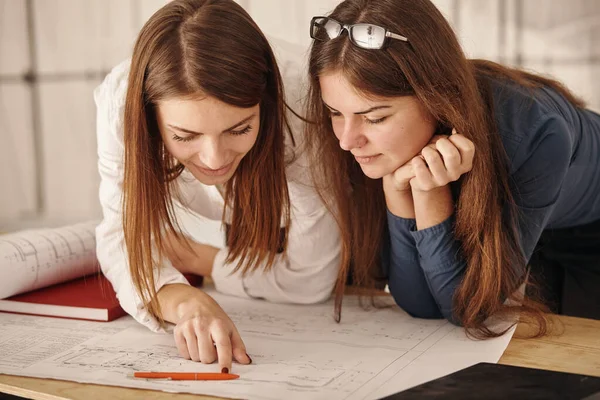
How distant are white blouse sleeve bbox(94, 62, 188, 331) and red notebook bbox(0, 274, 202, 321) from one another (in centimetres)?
3

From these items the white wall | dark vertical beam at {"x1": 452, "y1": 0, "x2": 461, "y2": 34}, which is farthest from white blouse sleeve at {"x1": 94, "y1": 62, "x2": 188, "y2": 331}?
the white wall

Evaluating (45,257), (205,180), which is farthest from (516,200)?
(45,257)

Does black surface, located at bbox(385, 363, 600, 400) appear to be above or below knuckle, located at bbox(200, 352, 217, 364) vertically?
above

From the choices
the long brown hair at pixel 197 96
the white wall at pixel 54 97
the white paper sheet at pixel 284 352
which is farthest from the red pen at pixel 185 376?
the white wall at pixel 54 97

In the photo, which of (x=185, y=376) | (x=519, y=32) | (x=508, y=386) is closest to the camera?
(x=508, y=386)

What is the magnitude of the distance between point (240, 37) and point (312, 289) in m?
0.50

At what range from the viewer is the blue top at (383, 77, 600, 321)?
1.24m

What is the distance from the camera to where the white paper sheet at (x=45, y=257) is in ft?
4.50

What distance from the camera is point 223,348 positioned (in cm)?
106

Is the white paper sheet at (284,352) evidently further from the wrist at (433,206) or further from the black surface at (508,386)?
the wrist at (433,206)

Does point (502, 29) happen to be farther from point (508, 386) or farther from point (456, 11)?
point (508, 386)

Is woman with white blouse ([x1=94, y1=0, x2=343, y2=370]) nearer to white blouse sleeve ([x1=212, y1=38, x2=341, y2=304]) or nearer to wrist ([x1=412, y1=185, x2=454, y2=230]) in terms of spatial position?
white blouse sleeve ([x1=212, y1=38, x2=341, y2=304])

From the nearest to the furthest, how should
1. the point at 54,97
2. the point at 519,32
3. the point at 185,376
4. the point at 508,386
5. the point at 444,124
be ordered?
the point at 508,386 < the point at 185,376 < the point at 444,124 < the point at 519,32 < the point at 54,97

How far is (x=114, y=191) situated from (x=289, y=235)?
1.12 ft
